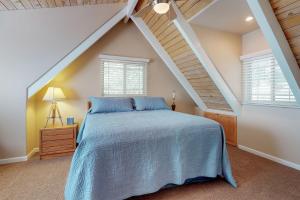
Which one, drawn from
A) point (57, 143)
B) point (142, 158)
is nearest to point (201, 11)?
point (142, 158)

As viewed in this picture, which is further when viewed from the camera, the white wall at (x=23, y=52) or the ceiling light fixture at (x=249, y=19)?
the ceiling light fixture at (x=249, y=19)

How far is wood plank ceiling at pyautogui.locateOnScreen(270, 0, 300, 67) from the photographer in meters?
1.56

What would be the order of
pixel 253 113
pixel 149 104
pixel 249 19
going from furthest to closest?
pixel 149 104 → pixel 253 113 → pixel 249 19

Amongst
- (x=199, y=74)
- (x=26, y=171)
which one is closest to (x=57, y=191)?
(x=26, y=171)

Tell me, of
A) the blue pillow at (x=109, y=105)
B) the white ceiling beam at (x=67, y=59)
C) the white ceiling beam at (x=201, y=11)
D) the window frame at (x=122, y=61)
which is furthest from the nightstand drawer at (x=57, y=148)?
the white ceiling beam at (x=201, y=11)

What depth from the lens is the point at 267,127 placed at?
282 cm

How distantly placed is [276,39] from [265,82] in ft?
4.58

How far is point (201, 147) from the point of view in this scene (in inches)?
76.2

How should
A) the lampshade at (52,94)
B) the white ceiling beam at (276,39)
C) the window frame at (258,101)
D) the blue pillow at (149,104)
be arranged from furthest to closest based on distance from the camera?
the blue pillow at (149,104) < the lampshade at (52,94) < the window frame at (258,101) < the white ceiling beam at (276,39)

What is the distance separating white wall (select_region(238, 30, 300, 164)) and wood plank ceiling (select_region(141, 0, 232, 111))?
0.51m

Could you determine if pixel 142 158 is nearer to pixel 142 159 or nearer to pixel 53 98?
pixel 142 159

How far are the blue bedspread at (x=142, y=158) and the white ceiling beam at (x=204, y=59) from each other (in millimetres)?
1282

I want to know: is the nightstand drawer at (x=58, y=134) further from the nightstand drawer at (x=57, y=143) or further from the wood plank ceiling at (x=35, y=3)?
the wood plank ceiling at (x=35, y=3)

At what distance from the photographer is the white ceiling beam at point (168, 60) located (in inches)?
136
